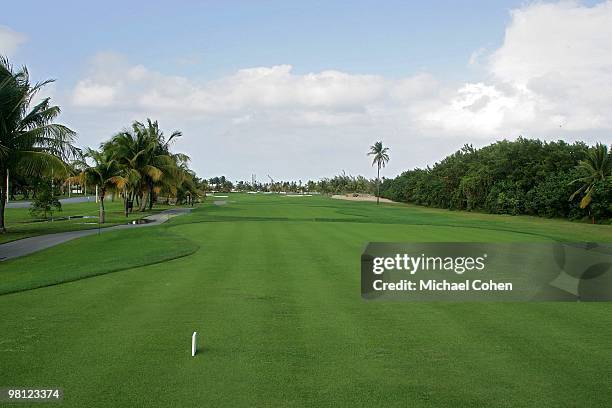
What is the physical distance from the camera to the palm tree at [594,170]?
47438 millimetres

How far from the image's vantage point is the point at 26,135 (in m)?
26.9

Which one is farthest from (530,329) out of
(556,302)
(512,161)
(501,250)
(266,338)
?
(512,161)

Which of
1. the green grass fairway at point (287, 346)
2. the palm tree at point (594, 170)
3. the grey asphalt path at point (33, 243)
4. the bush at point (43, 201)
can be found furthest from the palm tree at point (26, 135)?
the palm tree at point (594, 170)

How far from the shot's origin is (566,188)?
2039 inches

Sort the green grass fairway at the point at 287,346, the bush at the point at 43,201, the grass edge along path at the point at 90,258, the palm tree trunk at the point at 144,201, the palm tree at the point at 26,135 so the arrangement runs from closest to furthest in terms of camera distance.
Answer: the green grass fairway at the point at 287,346, the grass edge along path at the point at 90,258, the palm tree at the point at 26,135, the bush at the point at 43,201, the palm tree trunk at the point at 144,201

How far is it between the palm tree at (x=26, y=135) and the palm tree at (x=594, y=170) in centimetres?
4163

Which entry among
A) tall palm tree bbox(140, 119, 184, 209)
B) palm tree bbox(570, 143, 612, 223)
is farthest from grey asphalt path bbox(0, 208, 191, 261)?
palm tree bbox(570, 143, 612, 223)

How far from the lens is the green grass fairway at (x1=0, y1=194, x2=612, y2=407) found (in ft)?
20.2

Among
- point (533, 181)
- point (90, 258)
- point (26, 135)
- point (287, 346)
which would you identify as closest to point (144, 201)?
point (26, 135)

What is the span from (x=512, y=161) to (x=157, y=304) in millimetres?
60284

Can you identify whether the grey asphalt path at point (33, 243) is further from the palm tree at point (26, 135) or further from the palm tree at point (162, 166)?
the palm tree at point (162, 166)

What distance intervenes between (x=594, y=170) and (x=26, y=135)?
45195mm

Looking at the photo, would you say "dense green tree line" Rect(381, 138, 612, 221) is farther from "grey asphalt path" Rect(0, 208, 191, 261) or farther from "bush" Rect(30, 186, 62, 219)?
"bush" Rect(30, 186, 62, 219)

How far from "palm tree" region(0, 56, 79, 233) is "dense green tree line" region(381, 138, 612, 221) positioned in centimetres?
4167
